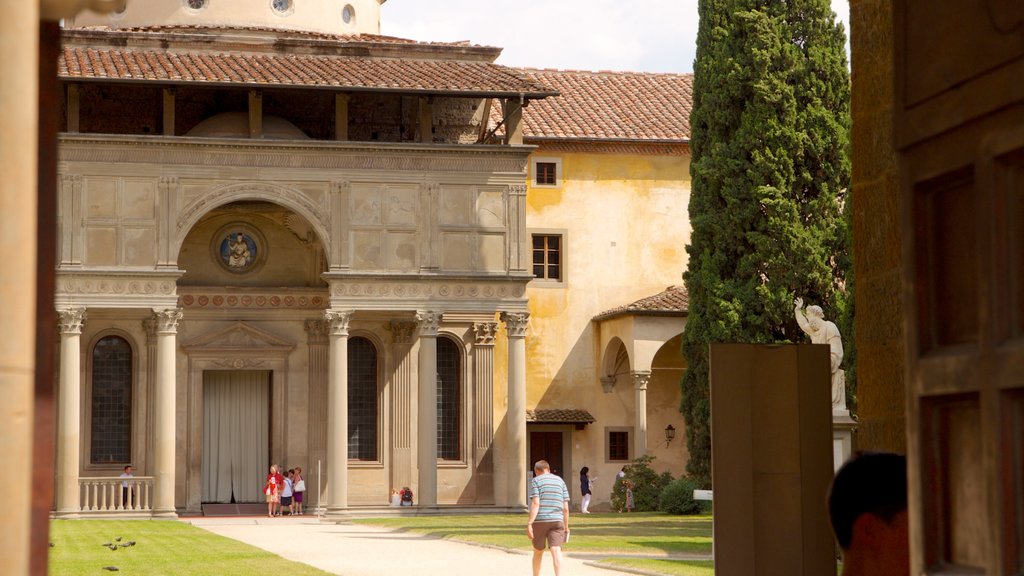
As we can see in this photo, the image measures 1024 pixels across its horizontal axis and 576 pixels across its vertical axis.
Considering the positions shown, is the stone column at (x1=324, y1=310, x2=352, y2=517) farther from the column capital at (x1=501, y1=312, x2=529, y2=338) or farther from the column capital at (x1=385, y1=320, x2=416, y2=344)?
the column capital at (x1=501, y1=312, x2=529, y2=338)

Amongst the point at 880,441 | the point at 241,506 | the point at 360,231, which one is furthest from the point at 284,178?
the point at 880,441

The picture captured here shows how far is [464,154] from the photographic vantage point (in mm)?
36969

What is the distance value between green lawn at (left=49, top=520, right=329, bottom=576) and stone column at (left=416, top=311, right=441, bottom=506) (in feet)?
20.4

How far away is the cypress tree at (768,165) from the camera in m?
35.6

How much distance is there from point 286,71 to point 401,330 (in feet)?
22.2

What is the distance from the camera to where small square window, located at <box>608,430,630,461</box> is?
42812 mm

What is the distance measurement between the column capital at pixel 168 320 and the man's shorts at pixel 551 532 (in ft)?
60.4

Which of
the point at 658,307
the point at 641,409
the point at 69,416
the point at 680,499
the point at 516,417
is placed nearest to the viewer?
the point at 69,416

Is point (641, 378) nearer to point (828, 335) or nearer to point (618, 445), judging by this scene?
point (618, 445)

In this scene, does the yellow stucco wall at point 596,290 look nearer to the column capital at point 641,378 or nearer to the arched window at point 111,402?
the column capital at point 641,378

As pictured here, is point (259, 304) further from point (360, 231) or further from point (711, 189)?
point (711, 189)

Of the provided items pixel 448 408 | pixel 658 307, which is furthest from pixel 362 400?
pixel 658 307

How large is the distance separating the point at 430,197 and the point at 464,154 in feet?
3.99

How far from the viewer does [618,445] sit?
1689 inches
